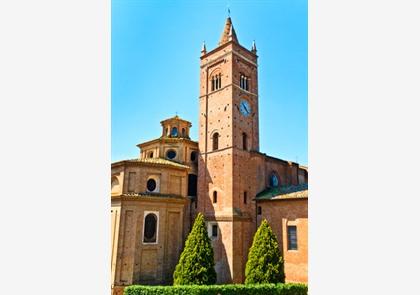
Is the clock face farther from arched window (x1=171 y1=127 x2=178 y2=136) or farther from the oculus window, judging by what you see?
the oculus window

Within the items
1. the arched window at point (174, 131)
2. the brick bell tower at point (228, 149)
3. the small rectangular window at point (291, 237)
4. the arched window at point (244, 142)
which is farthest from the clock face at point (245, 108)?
the small rectangular window at point (291, 237)

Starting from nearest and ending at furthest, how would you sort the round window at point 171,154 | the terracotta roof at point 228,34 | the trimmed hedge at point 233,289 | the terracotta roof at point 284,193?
the trimmed hedge at point 233,289, the terracotta roof at point 284,193, the terracotta roof at point 228,34, the round window at point 171,154

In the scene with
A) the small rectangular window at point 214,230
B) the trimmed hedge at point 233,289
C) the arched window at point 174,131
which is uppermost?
the arched window at point 174,131

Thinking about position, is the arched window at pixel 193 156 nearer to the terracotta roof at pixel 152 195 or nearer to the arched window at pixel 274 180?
the terracotta roof at pixel 152 195

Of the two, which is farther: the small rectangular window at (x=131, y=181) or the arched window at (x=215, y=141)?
the arched window at (x=215, y=141)

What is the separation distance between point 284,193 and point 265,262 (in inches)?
120

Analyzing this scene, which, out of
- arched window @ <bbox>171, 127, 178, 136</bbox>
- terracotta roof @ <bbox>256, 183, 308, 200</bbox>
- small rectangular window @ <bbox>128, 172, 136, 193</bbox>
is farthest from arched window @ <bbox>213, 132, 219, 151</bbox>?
small rectangular window @ <bbox>128, 172, 136, 193</bbox>

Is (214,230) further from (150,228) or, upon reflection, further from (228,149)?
(228,149)

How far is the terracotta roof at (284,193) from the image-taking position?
443 inches

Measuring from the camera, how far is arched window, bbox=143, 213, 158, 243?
11.8 m

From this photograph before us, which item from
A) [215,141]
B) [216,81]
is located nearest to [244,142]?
[215,141]
